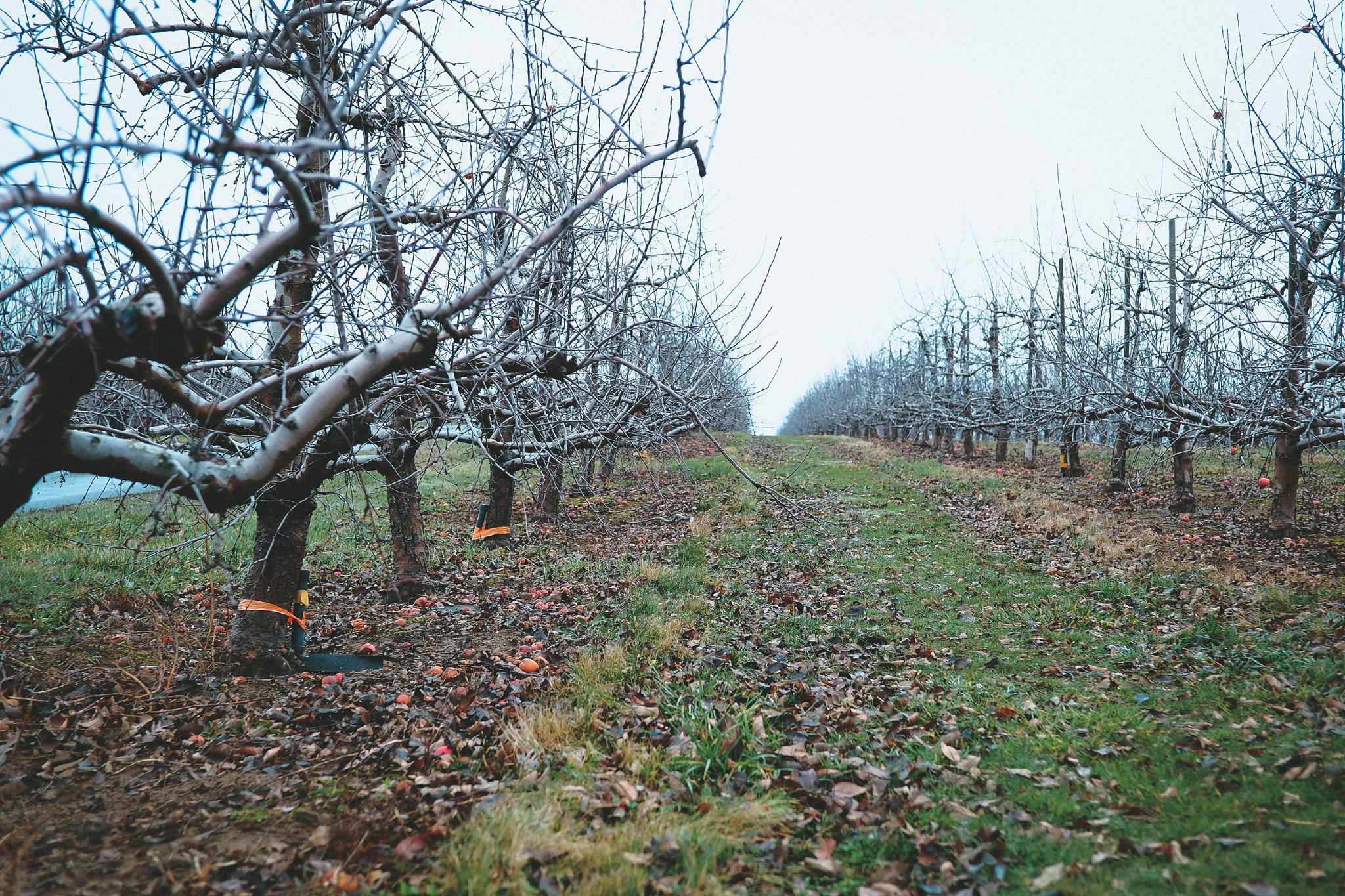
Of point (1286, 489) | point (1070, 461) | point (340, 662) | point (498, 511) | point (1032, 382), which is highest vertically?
point (1032, 382)

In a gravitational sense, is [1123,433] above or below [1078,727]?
above

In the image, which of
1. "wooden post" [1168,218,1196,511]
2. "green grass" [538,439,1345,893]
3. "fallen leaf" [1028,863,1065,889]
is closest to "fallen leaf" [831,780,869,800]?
"green grass" [538,439,1345,893]

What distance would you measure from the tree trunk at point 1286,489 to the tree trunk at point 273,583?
12.3m

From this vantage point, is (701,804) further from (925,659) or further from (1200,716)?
(1200,716)

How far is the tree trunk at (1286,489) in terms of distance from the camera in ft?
31.2

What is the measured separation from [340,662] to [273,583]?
0.84m

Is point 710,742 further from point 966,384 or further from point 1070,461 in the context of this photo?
point 966,384

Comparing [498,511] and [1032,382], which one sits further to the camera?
[1032,382]

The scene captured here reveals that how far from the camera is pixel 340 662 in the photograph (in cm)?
548

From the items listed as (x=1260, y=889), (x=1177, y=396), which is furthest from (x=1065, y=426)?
(x=1260, y=889)

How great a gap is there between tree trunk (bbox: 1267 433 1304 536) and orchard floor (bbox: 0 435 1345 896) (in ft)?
6.38

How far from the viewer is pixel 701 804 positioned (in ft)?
11.4

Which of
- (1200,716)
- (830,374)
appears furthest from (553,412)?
(830,374)

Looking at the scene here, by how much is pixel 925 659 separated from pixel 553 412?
146 inches
